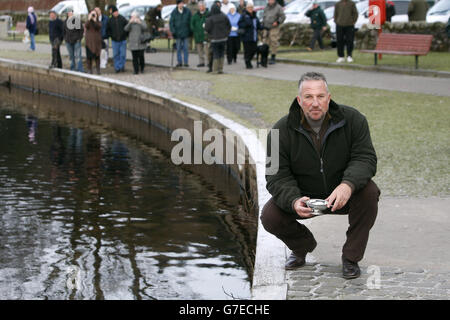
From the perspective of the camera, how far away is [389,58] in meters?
24.5

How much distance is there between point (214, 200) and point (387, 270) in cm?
572

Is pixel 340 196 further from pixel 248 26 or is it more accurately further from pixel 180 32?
pixel 180 32

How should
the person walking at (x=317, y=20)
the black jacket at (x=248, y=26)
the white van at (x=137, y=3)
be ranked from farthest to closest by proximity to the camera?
the white van at (x=137, y=3) < the person walking at (x=317, y=20) < the black jacket at (x=248, y=26)

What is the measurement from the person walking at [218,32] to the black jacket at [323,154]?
644 inches

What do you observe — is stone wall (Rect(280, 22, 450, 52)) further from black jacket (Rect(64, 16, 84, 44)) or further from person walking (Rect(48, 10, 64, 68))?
person walking (Rect(48, 10, 64, 68))

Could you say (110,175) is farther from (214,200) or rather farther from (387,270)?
(387,270)

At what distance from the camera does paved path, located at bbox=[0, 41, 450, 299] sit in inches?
239

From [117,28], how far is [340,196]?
19.0 meters

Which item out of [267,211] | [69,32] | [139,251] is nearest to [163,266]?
[139,251]

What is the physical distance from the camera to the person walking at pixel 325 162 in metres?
6.16

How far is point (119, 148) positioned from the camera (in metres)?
16.6

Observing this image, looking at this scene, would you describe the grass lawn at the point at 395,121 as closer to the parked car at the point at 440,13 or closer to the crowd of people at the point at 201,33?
the crowd of people at the point at 201,33

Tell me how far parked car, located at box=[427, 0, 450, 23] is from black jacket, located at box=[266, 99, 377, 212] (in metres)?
21.7

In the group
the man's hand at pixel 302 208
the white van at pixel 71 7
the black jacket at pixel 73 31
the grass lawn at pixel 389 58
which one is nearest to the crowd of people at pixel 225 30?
the grass lawn at pixel 389 58
